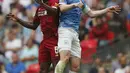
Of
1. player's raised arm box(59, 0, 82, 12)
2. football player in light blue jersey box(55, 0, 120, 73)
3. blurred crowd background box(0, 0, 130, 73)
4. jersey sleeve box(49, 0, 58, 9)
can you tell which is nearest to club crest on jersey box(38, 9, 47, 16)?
jersey sleeve box(49, 0, 58, 9)

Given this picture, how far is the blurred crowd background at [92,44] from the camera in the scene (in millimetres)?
18719

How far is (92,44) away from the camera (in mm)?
19719

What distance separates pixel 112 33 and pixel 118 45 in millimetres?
951

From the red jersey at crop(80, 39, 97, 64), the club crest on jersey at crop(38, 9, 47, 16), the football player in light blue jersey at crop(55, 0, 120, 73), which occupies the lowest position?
the red jersey at crop(80, 39, 97, 64)

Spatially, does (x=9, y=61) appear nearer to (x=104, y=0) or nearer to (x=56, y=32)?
(x=104, y=0)

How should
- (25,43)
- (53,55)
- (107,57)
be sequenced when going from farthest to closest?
(25,43)
(107,57)
(53,55)

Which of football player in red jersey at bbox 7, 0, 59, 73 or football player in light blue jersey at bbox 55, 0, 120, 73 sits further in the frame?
football player in red jersey at bbox 7, 0, 59, 73

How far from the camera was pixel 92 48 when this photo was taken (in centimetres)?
1953

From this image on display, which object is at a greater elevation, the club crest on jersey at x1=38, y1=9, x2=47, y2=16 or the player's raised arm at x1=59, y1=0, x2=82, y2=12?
the player's raised arm at x1=59, y1=0, x2=82, y2=12

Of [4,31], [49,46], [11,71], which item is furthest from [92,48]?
[49,46]

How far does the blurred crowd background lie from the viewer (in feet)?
61.4

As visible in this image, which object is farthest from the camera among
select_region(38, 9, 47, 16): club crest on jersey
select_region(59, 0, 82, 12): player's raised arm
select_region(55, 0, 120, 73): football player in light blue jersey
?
select_region(38, 9, 47, 16): club crest on jersey

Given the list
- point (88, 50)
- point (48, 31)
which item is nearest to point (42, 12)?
point (48, 31)

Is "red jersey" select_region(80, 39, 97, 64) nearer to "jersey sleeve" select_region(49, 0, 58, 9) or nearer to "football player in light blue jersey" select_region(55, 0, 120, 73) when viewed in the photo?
"football player in light blue jersey" select_region(55, 0, 120, 73)
